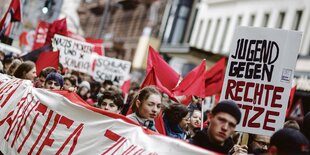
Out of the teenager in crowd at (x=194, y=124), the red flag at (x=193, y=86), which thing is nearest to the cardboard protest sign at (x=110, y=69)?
the red flag at (x=193, y=86)

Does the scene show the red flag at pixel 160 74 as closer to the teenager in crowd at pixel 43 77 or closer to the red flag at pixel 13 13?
the teenager in crowd at pixel 43 77

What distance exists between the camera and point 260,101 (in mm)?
6852

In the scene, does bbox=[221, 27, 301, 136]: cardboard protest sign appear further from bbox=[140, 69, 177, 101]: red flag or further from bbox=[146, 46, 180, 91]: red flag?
bbox=[146, 46, 180, 91]: red flag

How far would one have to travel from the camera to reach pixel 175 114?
755cm

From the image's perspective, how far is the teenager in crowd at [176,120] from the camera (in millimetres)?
7527

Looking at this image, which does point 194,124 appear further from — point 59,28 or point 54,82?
point 59,28

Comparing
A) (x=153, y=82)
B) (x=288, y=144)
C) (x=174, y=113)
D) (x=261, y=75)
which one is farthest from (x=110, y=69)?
(x=288, y=144)

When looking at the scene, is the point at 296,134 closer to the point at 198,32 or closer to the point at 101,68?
the point at 101,68

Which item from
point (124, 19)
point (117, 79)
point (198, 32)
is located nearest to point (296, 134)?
point (117, 79)

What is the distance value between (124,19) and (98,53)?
4049cm

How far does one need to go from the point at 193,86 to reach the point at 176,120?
1.83 meters

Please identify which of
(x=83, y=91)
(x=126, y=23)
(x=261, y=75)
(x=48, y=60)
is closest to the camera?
(x=261, y=75)

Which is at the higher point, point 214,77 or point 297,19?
point 297,19

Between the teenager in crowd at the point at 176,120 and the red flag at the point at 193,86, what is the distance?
1.52 metres
